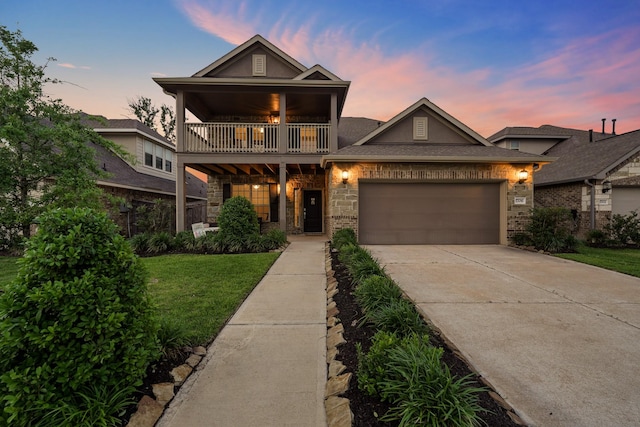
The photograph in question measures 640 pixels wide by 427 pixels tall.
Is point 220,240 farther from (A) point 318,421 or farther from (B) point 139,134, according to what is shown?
(B) point 139,134

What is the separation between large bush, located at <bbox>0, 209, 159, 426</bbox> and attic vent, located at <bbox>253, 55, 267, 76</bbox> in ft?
34.4

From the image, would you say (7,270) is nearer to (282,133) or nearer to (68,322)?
(68,322)

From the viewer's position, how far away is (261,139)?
10734 mm

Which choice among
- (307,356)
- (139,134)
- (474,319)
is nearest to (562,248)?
(474,319)

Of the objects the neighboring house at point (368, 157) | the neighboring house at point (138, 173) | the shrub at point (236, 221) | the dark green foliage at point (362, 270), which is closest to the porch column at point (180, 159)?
the neighboring house at point (368, 157)

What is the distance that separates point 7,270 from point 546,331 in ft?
29.6

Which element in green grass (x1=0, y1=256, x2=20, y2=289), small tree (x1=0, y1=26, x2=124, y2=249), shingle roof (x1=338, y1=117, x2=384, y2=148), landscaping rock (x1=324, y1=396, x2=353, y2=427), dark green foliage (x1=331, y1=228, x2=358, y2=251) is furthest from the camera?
shingle roof (x1=338, y1=117, x2=384, y2=148)

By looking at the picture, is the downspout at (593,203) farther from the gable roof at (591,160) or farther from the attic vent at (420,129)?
the attic vent at (420,129)

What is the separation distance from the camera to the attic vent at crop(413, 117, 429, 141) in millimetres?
9984

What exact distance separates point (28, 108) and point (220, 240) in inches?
182

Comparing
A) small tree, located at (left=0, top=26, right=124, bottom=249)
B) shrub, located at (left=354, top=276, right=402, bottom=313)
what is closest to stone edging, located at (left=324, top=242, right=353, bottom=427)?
shrub, located at (left=354, top=276, right=402, bottom=313)

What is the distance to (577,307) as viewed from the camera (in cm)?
358

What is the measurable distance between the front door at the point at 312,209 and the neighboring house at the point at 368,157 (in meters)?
2.44

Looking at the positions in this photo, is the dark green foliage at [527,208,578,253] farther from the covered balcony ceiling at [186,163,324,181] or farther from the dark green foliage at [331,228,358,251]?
the covered balcony ceiling at [186,163,324,181]
